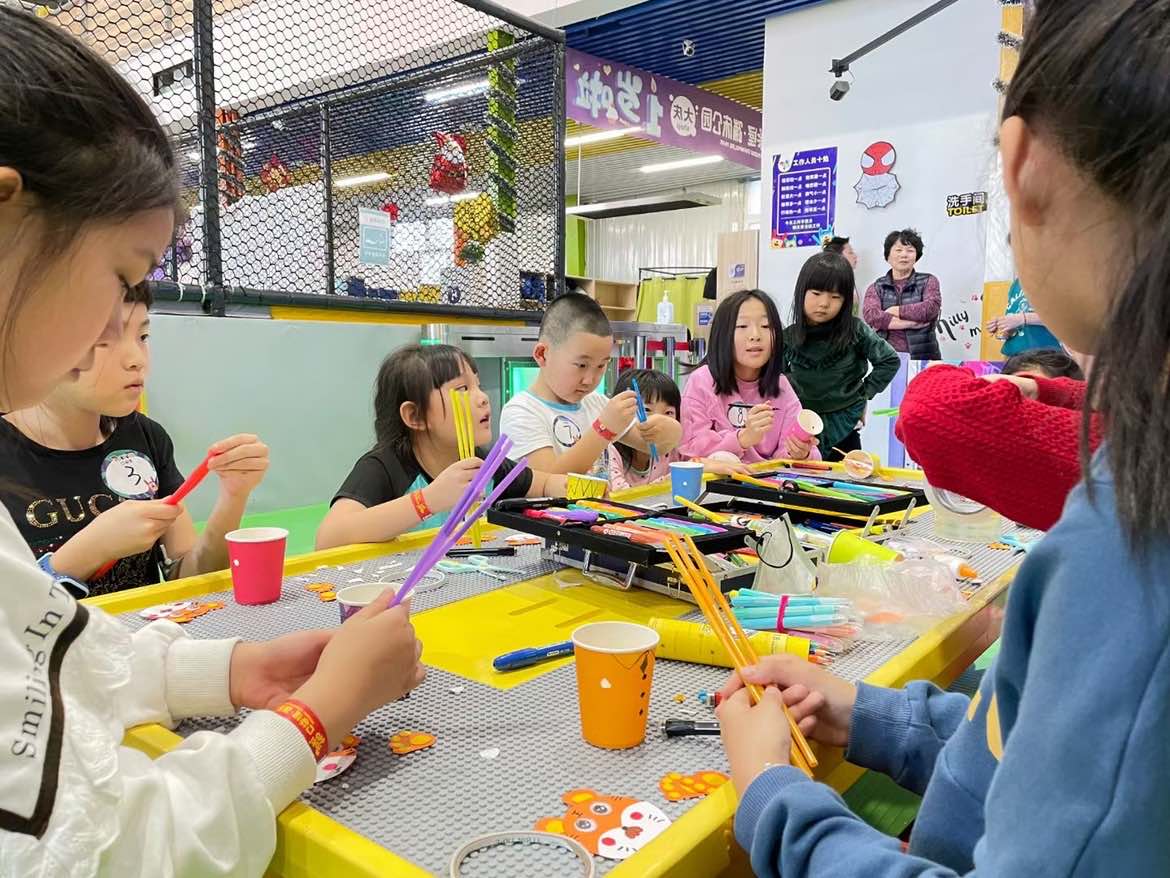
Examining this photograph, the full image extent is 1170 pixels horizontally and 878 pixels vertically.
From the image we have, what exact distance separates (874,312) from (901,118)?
3.45 feet

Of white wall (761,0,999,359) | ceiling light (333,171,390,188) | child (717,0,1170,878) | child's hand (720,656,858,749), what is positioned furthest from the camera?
white wall (761,0,999,359)

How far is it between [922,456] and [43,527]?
4.37 feet

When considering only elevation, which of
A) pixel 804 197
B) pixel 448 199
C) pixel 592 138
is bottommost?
pixel 448 199

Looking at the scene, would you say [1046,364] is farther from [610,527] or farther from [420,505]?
[420,505]

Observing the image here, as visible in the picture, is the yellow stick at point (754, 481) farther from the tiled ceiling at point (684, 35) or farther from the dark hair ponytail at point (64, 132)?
the tiled ceiling at point (684, 35)

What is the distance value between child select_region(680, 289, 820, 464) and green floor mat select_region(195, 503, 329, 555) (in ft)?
3.73

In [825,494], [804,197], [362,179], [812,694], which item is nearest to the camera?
[812,694]

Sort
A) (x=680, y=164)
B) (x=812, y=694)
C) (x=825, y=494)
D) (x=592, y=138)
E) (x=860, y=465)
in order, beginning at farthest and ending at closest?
(x=680, y=164) → (x=592, y=138) → (x=860, y=465) → (x=825, y=494) → (x=812, y=694)

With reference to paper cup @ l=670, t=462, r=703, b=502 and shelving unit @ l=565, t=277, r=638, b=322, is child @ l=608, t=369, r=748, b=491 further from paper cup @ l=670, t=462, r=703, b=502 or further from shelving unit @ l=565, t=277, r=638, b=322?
shelving unit @ l=565, t=277, r=638, b=322

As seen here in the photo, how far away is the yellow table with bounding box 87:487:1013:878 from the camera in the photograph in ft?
1.70

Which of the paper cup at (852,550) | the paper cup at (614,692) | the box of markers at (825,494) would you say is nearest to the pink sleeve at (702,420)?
the box of markers at (825,494)

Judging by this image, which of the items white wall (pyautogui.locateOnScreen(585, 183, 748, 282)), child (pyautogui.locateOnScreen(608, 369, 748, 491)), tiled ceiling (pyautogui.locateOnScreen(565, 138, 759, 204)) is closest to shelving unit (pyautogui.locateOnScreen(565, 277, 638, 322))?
white wall (pyautogui.locateOnScreen(585, 183, 748, 282))

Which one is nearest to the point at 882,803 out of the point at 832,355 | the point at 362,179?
the point at 832,355

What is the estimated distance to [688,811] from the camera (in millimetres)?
576
